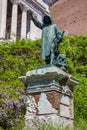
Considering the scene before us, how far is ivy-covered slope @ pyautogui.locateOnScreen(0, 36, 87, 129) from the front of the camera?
13508mm

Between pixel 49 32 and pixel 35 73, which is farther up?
pixel 49 32

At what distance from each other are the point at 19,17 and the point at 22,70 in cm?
2601

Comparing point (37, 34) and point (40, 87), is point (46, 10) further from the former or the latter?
point (40, 87)

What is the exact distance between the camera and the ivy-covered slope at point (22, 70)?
1351cm

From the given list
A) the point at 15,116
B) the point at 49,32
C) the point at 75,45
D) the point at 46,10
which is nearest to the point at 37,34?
the point at 46,10

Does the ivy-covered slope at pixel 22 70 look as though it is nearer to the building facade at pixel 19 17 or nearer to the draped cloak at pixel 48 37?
the draped cloak at pixel 48 37

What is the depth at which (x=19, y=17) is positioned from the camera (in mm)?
43750

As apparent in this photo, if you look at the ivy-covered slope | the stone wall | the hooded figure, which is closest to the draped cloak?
the hooded figure

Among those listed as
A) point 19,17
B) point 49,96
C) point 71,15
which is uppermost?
point 71,15

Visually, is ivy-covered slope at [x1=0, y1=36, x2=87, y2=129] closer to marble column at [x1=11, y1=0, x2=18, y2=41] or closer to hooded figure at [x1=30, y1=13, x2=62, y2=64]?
hooded figure at [x1=30, y1=13, x2=62, y2=64]

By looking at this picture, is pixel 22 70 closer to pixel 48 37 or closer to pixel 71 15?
pixel 48 37

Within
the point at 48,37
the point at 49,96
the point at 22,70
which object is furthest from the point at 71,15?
the point at 49,96

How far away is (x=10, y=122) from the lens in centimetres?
1259

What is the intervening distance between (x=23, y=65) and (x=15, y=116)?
560cm
